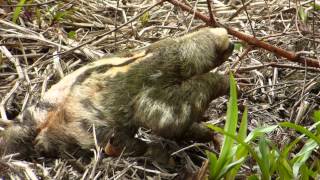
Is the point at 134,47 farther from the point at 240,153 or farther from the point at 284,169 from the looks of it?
the point at 284,169

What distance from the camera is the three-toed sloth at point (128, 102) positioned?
2766mm

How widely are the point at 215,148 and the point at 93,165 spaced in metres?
0.65

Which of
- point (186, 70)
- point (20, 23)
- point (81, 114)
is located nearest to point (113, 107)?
point (81, 114)

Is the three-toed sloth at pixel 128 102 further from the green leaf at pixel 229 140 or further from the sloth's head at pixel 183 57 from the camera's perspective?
the green leaf at pixel 229 140

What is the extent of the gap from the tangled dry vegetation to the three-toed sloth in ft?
0.27

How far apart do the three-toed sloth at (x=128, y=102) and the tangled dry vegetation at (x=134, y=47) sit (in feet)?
0.27

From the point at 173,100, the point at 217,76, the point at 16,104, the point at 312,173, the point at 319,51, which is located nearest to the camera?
the point at 312,173

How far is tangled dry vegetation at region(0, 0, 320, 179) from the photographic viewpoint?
108 inches

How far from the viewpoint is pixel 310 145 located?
2.70 m

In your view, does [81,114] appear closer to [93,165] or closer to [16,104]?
[93,165]

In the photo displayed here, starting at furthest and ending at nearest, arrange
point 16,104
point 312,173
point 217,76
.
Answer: point 16,104 < point 217,76 < point 312,173

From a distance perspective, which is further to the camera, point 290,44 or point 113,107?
point 290,44

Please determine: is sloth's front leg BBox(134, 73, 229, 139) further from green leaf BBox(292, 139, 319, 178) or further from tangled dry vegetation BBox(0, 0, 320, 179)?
green leaf BBox(292, 139, 319, 178)

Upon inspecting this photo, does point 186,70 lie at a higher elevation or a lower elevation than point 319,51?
higher
